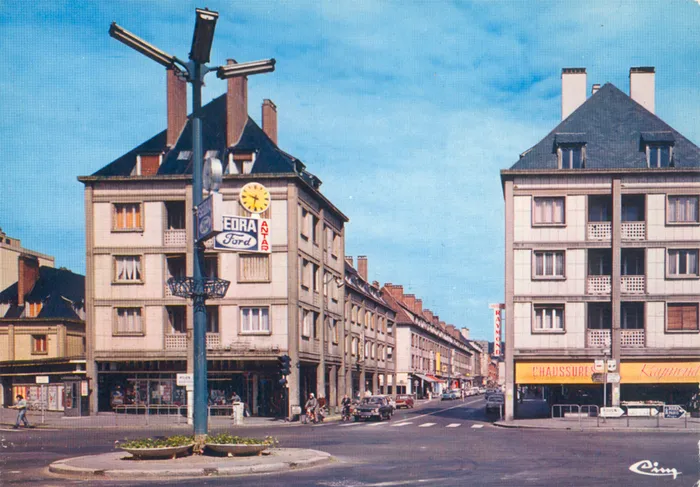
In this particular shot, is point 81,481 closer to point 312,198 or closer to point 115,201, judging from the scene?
point 115,201

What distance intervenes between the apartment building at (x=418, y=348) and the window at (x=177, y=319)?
47461mm

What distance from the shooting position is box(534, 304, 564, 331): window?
42500mm

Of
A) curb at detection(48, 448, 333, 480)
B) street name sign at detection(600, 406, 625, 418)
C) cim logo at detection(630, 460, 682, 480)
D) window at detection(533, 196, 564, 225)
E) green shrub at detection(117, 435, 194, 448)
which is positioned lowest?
street name sign at detection(600, 406, 625, 418)

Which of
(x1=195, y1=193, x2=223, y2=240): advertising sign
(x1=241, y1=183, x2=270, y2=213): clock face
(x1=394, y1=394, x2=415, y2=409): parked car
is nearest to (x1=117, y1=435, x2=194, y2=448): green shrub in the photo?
(x1=195, y1=193, x2=223, y2=240): advertising sign

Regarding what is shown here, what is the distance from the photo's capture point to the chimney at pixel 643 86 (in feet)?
155

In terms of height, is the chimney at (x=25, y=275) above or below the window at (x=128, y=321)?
above

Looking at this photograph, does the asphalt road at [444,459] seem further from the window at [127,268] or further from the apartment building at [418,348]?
the apartment building at [418,348]

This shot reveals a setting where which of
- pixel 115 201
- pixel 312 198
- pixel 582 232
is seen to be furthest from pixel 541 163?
pixel 115 201

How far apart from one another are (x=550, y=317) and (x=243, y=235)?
29442mm

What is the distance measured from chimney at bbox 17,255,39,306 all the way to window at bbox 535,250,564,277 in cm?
3629

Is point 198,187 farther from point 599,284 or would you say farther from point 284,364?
point 599,284

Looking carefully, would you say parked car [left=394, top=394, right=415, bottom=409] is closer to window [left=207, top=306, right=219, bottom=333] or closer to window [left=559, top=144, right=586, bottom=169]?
window [left=207, top=306, right=219, bottom=333]

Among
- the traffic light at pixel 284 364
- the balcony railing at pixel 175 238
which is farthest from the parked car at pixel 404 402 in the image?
the traffic light at pixel 284 364

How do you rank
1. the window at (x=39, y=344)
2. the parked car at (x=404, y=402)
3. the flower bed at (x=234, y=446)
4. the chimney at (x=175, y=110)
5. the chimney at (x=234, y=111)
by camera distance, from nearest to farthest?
the flower bed at (x=234, y=446) → the chimney at (x=234, y=111) → the chimney at (x=175, y=110) → the window at (x=39, y=344) → the parked car at (x=404, y=402)
